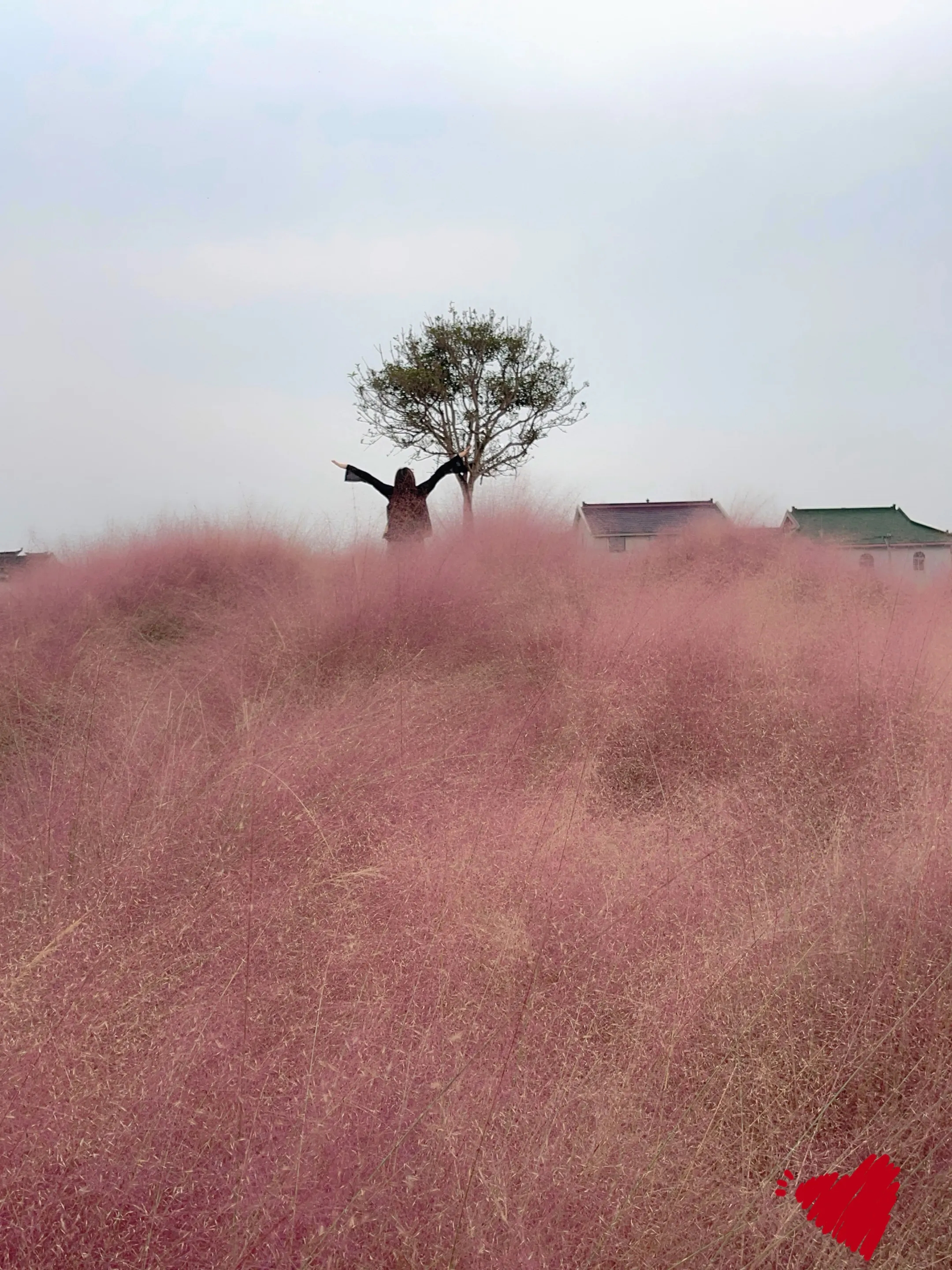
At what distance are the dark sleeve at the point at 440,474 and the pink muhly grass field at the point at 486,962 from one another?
5677 mm

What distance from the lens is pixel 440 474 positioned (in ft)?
38.4

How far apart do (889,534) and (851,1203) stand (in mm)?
19530

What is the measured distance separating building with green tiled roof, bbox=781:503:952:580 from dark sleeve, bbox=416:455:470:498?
8216 millimetres

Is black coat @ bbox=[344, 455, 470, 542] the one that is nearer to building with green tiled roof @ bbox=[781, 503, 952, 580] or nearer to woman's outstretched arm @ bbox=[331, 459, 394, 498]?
woman's outstretched arm @ bbox=[331, 459, 394, 498]

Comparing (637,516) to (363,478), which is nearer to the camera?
(363,478)

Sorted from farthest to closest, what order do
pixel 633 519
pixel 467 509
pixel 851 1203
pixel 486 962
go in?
pixel 633 519 < pixel 467 509 < pixel 486 962 < pixel 851 1203

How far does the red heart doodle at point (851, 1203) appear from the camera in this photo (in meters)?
2.07

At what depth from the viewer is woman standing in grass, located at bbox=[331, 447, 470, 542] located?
36.8 feet

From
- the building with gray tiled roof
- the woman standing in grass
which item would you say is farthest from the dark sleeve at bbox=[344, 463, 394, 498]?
the building with gray tiled roof

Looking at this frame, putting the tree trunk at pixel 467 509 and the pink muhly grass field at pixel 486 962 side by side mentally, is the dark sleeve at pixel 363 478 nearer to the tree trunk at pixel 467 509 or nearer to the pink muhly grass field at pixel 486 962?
the tree trunk at pixel 467 509

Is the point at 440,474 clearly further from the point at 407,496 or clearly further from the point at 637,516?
the point at 637,516

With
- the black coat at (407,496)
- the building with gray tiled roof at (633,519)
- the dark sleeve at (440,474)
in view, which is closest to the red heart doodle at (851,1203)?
the black coat at (407,496)

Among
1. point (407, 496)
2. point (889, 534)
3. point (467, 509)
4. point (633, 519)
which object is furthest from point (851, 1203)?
point (889, 534)

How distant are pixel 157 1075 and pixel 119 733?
332 cm
